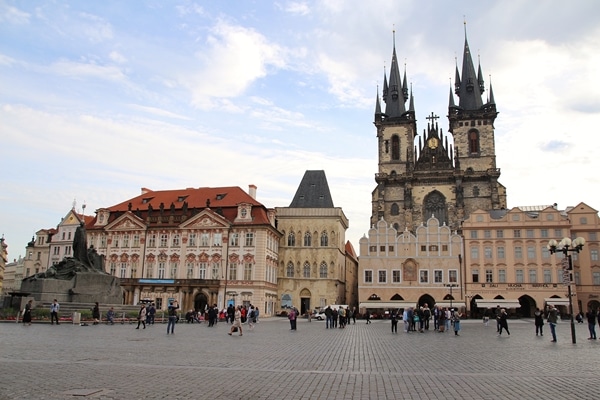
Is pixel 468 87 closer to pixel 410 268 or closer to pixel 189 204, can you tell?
pixel 410 268

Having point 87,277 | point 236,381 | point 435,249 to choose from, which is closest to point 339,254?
point 435,249

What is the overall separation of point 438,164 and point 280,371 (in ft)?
245

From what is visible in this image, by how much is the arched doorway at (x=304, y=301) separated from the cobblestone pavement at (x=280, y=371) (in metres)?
47.3

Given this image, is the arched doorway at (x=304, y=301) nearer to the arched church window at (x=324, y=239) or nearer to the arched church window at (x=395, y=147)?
the arched church window at (x=324, y=239)

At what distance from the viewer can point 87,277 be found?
30.9 m

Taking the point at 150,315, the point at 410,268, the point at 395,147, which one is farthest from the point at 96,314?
the point at 395,147

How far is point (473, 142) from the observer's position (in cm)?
8406

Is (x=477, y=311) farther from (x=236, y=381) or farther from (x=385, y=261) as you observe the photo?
A: (x=236, y=381)

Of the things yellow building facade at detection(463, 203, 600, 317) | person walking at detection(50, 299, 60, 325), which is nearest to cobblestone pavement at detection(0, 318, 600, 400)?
person walking at detection(50, 299, 60, 325)

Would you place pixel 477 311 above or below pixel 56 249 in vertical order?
below

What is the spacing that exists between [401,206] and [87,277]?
57.4 m

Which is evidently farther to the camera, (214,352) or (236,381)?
(214,352)

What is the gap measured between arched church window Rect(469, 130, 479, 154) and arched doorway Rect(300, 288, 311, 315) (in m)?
35.9

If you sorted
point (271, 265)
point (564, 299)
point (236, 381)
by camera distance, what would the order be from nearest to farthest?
point (236, 381), point (564, 299), point (271, 265)
